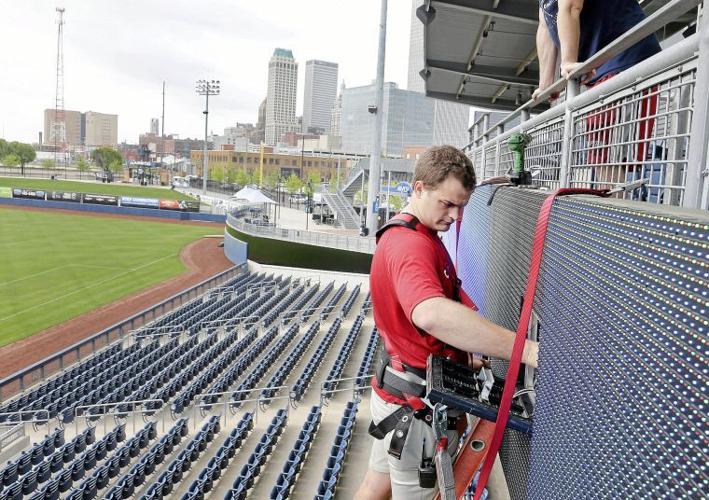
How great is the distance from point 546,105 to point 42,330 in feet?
68.3

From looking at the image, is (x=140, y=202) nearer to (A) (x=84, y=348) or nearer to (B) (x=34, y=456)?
(A) (x=84, y=348)

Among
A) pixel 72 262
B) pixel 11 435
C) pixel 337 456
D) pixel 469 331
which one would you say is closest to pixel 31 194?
pixel 72 262

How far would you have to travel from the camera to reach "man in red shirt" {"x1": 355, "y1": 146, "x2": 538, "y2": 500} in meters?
2.12

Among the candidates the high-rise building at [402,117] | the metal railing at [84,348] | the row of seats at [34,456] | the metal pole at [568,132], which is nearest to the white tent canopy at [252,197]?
the metal railing at [84,348]

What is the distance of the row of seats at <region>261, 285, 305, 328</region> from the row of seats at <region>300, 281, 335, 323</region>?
2.96 ft

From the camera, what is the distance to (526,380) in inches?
103

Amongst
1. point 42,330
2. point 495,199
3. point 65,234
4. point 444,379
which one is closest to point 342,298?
point 42,330

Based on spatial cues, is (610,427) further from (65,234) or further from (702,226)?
(65,234)

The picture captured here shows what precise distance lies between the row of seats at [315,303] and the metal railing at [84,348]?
5.63m

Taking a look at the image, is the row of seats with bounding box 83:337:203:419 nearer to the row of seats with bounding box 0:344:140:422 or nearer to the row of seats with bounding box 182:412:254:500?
the row of seats with bounding box 0:344:140:422

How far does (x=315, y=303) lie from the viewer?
22.6m

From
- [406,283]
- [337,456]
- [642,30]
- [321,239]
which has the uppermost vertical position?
[642,30]

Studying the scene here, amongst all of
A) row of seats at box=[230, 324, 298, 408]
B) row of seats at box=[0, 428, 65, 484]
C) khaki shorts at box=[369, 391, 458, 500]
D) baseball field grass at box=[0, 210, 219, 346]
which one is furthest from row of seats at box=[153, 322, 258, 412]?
khaki shorts at box=[369, 391, 458, 500]

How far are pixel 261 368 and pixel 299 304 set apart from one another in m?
8.02
